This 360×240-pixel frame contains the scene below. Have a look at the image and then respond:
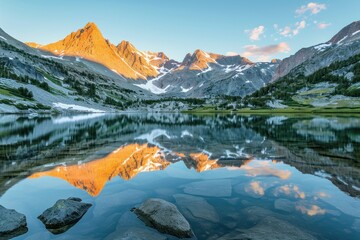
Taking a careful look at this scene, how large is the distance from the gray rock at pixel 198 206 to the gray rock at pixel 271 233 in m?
2.03

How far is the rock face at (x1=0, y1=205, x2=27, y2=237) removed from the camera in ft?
46.4

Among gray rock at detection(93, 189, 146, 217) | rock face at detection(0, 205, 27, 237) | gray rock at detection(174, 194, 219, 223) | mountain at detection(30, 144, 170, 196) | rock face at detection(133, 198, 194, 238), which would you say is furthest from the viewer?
mountain at detection(30, 144, 170, 196)

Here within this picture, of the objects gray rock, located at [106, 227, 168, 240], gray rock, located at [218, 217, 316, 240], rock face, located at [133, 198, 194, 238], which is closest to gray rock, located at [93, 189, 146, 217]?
rock face, located at [133, 198, 194, 238]

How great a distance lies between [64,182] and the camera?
24.1m

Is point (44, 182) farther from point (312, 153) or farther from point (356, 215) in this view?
point (312, 153)

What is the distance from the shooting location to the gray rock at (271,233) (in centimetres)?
1331

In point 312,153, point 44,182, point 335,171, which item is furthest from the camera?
point 312,153

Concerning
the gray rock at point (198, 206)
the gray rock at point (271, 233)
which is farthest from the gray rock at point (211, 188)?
the gray rock at point (271, 233)

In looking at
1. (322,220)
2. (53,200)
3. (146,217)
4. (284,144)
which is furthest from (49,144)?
(322,220)

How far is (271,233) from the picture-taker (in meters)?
13.7

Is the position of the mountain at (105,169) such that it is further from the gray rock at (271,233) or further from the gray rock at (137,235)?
the gray rock at (271,233)

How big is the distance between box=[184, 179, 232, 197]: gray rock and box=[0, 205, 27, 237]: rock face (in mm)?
11136

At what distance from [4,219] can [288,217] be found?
1586cm

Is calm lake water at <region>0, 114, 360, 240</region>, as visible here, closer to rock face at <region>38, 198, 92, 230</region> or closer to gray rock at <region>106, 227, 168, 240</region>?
gray rock at <region>106, 227, 168, 240</region>
